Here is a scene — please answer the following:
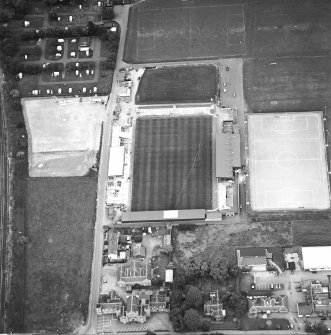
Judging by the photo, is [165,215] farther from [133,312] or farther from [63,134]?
[63,134]

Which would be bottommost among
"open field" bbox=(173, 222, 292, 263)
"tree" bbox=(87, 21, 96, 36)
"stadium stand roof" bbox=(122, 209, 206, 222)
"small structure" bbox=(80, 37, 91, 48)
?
"open field" bbox=(173, 222, 292, 263)

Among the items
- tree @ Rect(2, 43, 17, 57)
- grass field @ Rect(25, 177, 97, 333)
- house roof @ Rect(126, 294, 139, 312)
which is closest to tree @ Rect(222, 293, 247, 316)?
house roof @ Rect(126, 294, 139, 312)

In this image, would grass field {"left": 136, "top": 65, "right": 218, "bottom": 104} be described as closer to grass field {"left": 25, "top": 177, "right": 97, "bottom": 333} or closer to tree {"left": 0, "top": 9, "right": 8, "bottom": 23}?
grass field {"left": 25, "top": 177, "right": 97, "bottom": 333}

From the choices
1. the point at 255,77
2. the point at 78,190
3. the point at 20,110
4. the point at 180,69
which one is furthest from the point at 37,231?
the point at 255,77

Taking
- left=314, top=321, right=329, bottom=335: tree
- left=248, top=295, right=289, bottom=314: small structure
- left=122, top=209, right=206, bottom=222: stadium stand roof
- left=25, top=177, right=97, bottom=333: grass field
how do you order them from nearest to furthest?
left=314, top=321, right=329, bottom=335: tree → left=248, top=295, right=289, bottom=314: small structure → left=25, top=177, right=97, bottom=333: grass field → left=122, top=209, right=206, bottom=222: stadium stand roof

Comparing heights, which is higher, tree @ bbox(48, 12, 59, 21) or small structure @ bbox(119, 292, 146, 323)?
tree @ bbox(48, 12, 59, 21)

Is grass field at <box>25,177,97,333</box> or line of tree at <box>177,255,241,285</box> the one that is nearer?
line of tree at <box>177,255,241,285</box>
